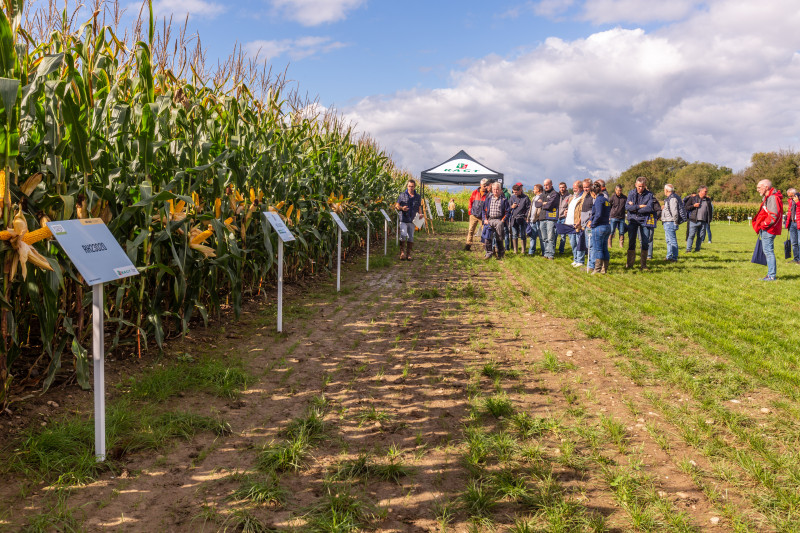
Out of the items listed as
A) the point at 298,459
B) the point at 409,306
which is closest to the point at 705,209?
the point at 409,306

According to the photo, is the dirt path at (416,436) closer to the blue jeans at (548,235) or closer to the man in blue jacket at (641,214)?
the man in blue jacket at (641,214)

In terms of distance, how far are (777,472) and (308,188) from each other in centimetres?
656

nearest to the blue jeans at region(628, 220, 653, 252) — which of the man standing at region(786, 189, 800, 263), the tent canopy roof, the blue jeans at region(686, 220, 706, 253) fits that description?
the man standing at region(786, 189, 800, 263)

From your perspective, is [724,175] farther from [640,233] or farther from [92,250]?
[92,250]

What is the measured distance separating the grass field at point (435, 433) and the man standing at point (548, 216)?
640 cm

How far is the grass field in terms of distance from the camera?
8.64ft

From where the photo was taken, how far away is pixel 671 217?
12992 millimetres

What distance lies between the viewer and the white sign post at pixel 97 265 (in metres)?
2.72

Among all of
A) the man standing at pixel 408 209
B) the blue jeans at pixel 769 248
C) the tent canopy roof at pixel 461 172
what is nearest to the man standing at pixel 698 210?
the blue jeans at pixel 769 248

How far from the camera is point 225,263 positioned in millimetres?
5012

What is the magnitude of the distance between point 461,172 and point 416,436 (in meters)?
20.7

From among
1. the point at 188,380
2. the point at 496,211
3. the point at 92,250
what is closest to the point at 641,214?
the point at 496,211

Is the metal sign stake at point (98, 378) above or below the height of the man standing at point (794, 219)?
below

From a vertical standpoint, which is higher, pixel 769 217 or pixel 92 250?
pixel 769 217
